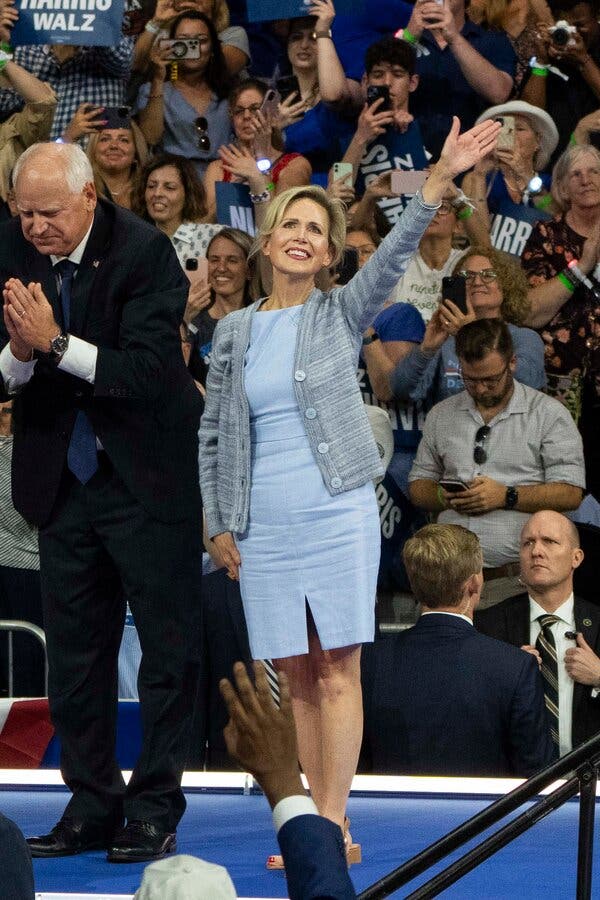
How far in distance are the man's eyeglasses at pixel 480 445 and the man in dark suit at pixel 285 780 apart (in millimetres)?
3878

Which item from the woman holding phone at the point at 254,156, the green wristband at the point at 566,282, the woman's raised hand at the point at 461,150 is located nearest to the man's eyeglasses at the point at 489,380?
the green wristband at the point at 566,282

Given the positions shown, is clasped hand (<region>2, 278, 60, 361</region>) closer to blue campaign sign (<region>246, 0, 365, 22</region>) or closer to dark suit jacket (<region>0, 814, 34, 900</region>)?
dark suit jacket (<region>0, 814, 34, 900</region>)

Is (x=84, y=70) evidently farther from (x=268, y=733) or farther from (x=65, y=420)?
(x=268, y=733)

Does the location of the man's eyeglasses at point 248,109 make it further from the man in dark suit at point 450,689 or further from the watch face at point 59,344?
the watch face at point 59,344

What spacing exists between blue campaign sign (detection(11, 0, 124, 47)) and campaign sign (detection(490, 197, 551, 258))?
1808mm

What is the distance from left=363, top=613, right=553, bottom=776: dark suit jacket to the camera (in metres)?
4.44

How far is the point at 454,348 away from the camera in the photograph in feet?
20.2

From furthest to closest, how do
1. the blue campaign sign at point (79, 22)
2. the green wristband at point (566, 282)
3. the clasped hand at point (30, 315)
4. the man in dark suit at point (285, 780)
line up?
the blue campaign sign at point (79, 22)
the green wristband at point (566, 282)
the clasped hand at point (30, 315)
the man in dark suit at point (285, 780)

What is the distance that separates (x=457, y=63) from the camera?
7141mm

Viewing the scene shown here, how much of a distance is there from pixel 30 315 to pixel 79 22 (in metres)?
3.52

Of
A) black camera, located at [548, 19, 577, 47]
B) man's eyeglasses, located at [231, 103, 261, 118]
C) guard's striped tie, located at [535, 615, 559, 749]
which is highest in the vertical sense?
black camera, located at [548, 19, 577, 47]

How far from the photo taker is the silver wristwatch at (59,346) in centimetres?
348

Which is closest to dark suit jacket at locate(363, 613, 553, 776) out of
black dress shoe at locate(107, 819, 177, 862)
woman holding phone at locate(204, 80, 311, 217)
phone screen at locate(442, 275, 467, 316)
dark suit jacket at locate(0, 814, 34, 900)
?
black dress shoe at locate(107, 819, 177, 862)

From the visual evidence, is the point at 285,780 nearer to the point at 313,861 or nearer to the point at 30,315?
the point at 313,861
